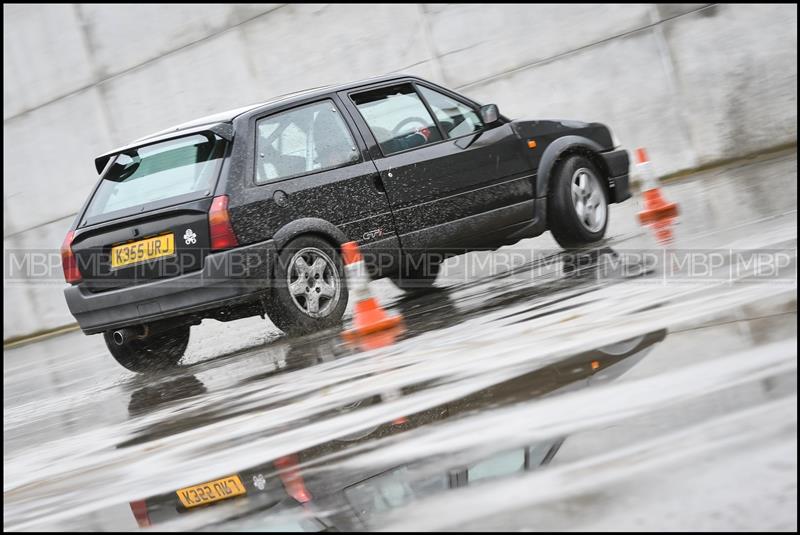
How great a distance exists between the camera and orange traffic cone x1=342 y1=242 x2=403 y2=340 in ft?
24.1

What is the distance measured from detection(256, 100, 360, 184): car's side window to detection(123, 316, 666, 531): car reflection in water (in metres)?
3.28

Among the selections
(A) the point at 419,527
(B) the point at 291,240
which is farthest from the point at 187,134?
(A) the point at 419,527

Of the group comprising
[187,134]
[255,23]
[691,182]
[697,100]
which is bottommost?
[691,182]

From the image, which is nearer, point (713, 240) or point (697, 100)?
point (713, 240)

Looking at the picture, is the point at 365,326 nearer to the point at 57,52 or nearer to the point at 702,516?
the point at 702,516

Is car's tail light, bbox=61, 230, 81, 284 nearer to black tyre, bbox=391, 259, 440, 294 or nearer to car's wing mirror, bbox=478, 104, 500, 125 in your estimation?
black tyre, bbox=391, 259, 440, 294

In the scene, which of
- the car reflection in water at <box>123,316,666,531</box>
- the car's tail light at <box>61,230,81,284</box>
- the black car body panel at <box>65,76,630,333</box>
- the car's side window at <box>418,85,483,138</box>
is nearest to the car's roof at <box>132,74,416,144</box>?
the black car body panel at <box>65,76,630,333</box>

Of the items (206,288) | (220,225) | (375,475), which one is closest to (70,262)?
(206,288)

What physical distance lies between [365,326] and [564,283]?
1251 mm

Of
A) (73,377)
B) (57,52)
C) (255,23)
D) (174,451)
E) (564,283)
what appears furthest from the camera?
(57,52)

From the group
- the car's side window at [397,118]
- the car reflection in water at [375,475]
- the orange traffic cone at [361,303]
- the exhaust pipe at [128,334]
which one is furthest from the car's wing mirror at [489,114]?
the car reflection in water at [375,475]

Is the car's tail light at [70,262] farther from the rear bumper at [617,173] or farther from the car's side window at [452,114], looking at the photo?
the rear bumper at [617,173]

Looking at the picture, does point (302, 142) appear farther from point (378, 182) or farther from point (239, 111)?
point (378, 182)

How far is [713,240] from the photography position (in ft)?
24.3
